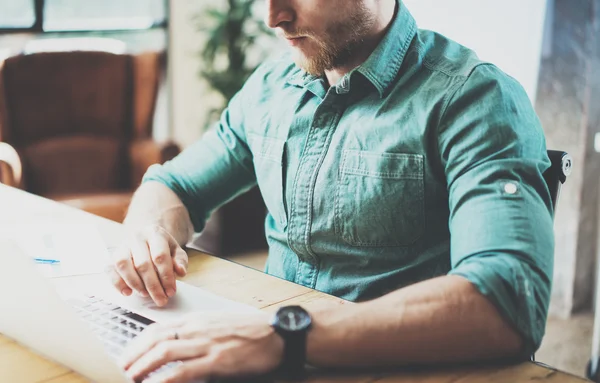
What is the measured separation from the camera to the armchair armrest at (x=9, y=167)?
2.36 m

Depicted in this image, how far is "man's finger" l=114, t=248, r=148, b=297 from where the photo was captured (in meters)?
0.93

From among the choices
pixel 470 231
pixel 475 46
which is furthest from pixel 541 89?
pixel 470 231

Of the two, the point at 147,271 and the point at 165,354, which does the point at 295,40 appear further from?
the point at 165,354

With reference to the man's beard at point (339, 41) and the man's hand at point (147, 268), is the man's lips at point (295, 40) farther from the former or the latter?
the man's hand at point (147, 268)

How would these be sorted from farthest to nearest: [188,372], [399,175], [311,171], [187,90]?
[187,90] → [311,171] → [399,175] → [188,372]

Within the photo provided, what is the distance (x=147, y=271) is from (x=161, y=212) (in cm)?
34

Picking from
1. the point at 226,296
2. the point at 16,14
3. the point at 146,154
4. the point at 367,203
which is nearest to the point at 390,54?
the point at 367,203

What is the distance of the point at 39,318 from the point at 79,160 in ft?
7.38

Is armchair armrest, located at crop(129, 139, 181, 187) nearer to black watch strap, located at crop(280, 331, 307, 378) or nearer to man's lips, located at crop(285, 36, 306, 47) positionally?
man's lips, located at crop(285, 36, 306, 47)

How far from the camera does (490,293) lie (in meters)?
0.79

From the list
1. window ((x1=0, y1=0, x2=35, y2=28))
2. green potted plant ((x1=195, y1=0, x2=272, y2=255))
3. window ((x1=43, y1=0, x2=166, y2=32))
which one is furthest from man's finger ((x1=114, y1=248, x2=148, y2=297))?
window ((x1=43, y1=0, x2=166, y2=32))

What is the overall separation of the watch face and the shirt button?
32cm

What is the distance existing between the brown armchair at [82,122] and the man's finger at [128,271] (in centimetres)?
166

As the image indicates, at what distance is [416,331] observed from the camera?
77 centimetres
